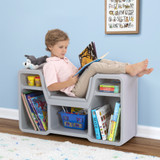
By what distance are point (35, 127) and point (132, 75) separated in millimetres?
889

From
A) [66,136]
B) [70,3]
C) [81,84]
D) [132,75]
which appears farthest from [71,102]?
[70,3]

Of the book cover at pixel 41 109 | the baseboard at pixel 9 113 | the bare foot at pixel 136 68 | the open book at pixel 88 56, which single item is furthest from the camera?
the baseboard at pixel 9 113

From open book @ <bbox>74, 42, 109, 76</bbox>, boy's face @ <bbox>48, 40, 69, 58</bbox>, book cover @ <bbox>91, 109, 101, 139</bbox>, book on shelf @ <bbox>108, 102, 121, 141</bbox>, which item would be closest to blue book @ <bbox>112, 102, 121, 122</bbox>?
book on shelf @ <bbox>108, 102, 121, 141</bbox>

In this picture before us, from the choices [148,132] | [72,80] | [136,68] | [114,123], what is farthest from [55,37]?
[148,132]

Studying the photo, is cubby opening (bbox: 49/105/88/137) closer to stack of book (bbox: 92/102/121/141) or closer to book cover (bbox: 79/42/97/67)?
stack of book (bbox: 92/102/121/141)

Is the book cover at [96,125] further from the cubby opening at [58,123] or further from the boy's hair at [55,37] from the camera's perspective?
the boy's hair at [55,37]

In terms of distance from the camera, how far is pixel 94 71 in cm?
208

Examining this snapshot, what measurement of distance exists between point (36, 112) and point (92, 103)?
49cm

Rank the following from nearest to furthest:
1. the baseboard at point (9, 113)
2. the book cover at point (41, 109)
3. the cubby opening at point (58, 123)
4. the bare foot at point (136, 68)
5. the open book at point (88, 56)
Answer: the bare foot at point (136, 68) < the open book at point (88, 56) < the cubby opening at point (58, 123) < the book cover at point (41, 109) < the baseboard at point (9, 113)

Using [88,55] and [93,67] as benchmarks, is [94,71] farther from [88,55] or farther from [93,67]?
[88,55]

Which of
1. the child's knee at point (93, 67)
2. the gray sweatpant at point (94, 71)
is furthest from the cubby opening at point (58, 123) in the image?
the child's knee at point (93, 67)

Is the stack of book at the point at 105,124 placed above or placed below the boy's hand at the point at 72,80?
below

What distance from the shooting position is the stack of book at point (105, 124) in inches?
80.8

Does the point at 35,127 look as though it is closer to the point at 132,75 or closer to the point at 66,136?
the point at 66,136
